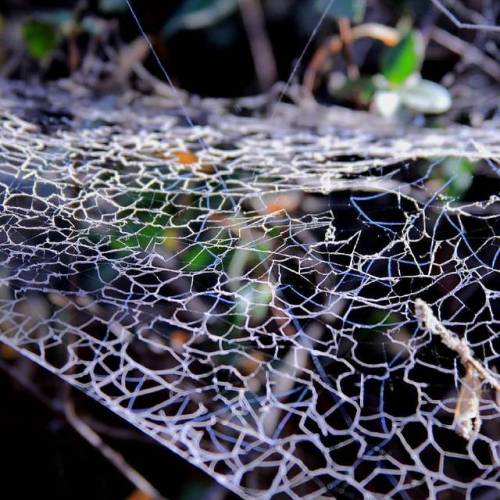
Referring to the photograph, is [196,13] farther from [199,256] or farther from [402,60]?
[199,256]

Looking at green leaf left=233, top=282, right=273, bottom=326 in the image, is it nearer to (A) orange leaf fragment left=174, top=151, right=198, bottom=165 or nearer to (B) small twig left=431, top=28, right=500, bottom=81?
(A) orange leaf fragment left=174, top=151, right=198, bottom=165

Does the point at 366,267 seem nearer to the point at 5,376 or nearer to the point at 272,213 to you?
the point at 272,213

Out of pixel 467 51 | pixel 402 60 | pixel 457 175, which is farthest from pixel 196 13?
pixel 457 175

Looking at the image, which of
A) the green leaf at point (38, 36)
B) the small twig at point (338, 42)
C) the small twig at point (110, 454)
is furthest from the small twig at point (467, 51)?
the small twig at point (110, 454)

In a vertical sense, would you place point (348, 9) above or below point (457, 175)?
above

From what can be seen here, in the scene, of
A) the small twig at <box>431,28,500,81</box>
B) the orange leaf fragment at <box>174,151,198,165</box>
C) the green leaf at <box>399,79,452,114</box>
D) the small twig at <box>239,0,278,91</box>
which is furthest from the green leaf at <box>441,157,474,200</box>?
the small twig at <box>239,0,278,91</box>
